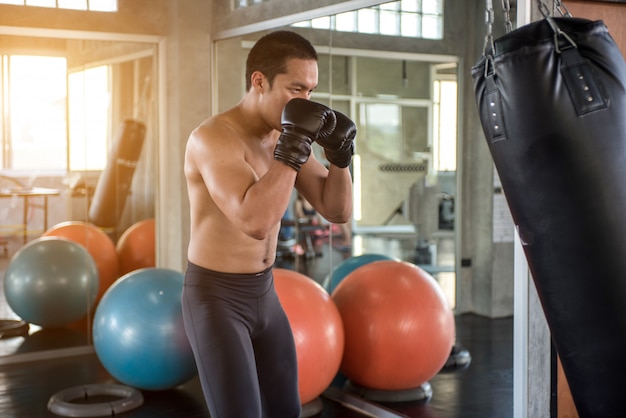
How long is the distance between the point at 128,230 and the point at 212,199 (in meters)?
3.67

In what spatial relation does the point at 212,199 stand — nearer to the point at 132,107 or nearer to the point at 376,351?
the point at 376,351

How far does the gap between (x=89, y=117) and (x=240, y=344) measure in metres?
3.69

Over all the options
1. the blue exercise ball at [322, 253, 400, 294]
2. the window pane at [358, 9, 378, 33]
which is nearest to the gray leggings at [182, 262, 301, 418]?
the blue exercise ball at [322, 253, 400, 294]

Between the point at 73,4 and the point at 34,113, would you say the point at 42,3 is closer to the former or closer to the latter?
the point at 73,4

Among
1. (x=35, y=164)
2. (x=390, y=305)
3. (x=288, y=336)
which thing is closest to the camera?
(x=288, y=336)

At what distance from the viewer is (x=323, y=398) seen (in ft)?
14.8

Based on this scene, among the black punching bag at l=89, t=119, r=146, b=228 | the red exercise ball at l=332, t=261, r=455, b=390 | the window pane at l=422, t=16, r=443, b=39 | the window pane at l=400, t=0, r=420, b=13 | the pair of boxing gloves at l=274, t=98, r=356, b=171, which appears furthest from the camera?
the black punching bag at l=89, t=119, r=146, b=228

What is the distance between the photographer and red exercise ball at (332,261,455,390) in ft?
13.4

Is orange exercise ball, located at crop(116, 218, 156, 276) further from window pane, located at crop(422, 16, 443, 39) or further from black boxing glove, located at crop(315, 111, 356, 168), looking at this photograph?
black boxing glove, located at crop(315, 111, 356, 168)

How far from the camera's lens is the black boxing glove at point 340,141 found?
2334mm

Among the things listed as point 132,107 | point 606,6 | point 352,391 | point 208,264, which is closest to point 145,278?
point 352,391

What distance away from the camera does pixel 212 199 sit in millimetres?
2328

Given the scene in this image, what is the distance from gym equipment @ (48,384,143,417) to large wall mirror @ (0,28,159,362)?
3.36 ft

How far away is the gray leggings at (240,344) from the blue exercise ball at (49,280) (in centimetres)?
313
